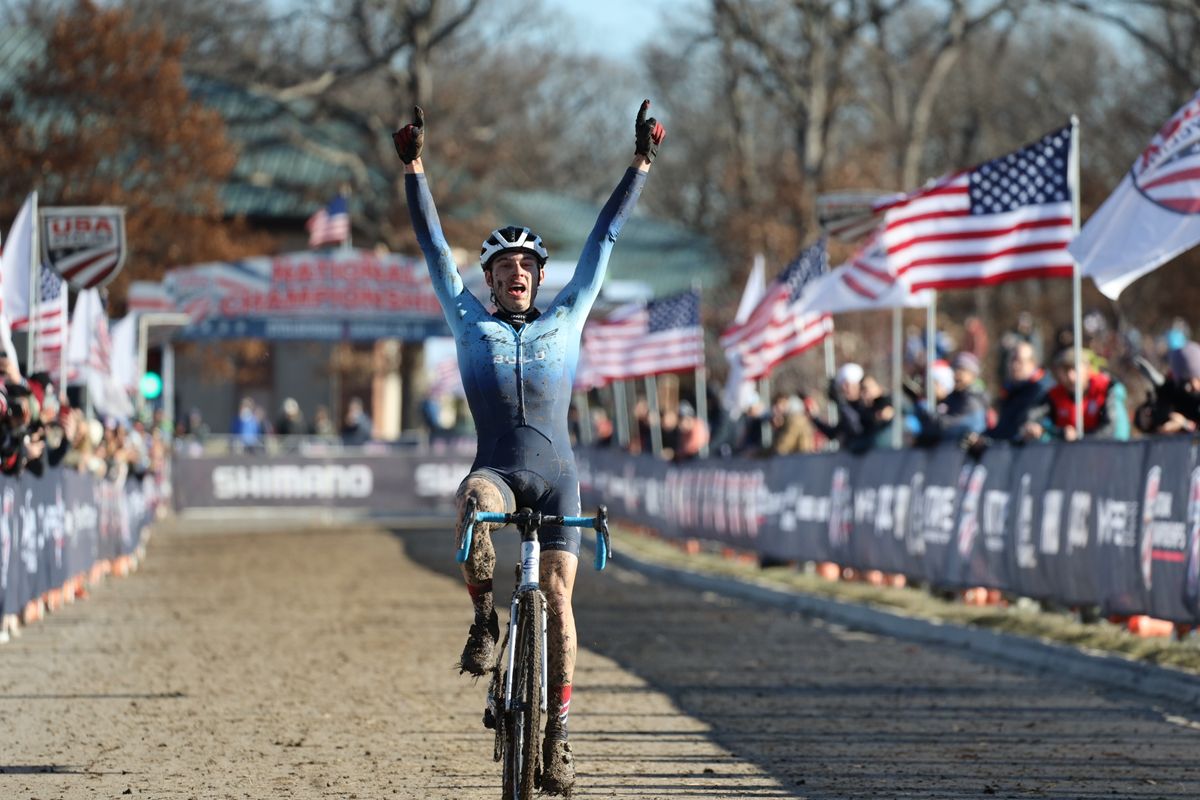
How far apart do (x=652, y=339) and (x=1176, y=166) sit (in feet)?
60.9

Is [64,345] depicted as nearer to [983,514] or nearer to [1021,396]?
[983,514]

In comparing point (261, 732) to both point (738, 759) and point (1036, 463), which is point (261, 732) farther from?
point (1036, 463)

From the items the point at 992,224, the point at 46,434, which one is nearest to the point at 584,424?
the point at 992,224

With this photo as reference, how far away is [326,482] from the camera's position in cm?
4422

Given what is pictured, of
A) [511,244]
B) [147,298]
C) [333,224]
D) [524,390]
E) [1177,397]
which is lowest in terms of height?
[524,390]

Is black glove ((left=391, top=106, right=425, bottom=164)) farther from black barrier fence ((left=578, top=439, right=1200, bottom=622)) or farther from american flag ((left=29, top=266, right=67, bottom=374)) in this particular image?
american flag ((left=29, top=266, right=67, bottom=374))

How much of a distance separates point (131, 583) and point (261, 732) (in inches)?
522

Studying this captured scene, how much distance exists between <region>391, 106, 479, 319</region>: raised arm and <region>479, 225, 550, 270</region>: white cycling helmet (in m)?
0.17

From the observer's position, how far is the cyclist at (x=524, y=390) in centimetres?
839

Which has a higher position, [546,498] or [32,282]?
[32,282]

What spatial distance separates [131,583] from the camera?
24094 mm

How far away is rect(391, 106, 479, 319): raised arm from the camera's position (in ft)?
29.4

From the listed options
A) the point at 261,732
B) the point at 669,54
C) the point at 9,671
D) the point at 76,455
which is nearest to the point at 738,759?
the point at 261,732

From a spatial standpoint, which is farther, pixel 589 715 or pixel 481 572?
pixel 589 715
